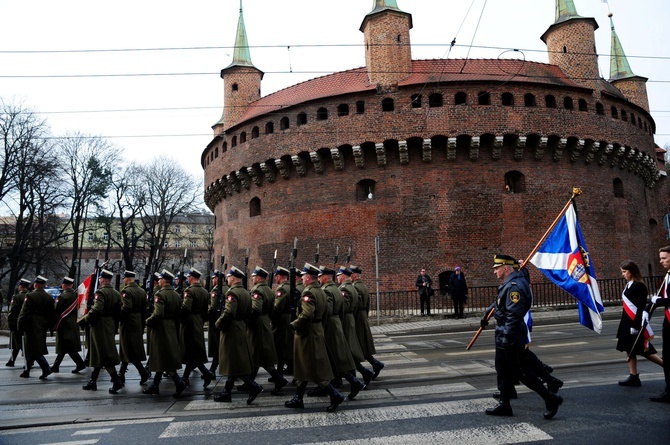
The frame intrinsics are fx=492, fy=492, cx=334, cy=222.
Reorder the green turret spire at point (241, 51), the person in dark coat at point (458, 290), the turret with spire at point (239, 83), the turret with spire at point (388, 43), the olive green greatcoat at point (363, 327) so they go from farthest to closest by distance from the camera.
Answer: the green turret spire at point (241, 51), the turret with spire at point (239, 83), the turret with spire at point (388, 43), the person in dark coat at point (458, 290), the olive green greatcoat at point (363, 327)

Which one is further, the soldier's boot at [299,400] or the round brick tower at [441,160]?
the round brick tower at [441,160]

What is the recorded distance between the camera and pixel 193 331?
8078 mm

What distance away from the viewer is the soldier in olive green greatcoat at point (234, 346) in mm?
6699

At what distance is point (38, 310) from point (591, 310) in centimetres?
993

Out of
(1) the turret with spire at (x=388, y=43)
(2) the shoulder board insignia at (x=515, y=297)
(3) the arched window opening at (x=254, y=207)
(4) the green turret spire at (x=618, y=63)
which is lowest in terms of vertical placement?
(2) the shoulder board insignia at (x=515, y=297)

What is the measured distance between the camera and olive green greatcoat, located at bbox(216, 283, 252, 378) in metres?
6.76

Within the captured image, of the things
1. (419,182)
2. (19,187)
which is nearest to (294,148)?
(419,182)

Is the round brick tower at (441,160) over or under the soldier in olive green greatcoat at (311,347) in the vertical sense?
over

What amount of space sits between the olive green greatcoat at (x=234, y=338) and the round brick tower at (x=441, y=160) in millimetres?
14188

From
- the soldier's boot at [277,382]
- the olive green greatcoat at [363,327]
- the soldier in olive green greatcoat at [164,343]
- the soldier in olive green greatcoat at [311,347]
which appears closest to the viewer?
the soldier in olive green greatcoat at [311,347]

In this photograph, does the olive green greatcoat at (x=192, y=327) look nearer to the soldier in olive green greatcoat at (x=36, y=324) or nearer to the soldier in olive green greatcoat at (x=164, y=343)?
the soldier in olive green greatcoat at (x=164, y=343)

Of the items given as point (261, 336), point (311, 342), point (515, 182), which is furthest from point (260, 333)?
point (515, 182)

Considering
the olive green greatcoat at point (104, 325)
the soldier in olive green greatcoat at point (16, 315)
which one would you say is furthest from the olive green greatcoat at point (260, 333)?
the soldier in olive green greatcoat at point (16, 315)

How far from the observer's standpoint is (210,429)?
17.3ft
